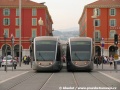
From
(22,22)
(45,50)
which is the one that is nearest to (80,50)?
(45,50)

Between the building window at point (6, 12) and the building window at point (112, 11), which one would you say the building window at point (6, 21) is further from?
the building window at point (112, 11)

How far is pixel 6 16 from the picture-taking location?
102250 millimetres

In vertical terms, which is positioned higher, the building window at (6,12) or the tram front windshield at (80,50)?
the building window at (6,12)

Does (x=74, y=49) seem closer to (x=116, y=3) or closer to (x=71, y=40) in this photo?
(x=71, y=40)

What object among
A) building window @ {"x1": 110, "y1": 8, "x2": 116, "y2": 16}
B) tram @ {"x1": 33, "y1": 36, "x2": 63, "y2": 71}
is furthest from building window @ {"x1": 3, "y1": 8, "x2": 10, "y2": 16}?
tram @ {"x1": 33, "y1": 36, "x2": 63, "y2": 71}

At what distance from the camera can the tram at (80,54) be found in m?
36.4

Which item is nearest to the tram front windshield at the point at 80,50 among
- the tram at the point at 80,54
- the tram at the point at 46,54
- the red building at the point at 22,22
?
the tram at the point at 80,54

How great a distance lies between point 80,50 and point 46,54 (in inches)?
131

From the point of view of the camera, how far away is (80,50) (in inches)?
1470

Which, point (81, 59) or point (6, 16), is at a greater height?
point (6, 16)

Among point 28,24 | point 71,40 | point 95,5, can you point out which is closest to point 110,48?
point 95,5

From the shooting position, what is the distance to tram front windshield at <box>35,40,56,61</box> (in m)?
36.1

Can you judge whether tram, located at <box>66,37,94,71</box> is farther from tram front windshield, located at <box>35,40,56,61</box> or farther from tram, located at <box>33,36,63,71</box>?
tram front windshield, located at <box>35,40,56,61</box>

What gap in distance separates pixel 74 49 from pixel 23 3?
68.4 metres
